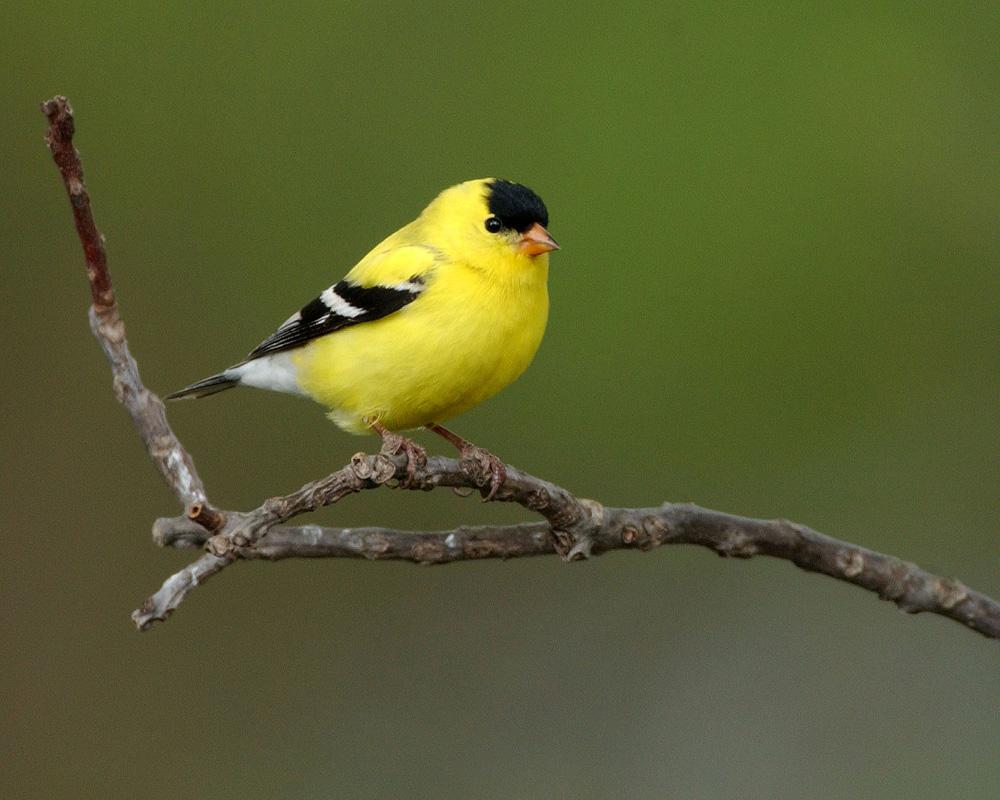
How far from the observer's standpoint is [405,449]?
2504 millimetres

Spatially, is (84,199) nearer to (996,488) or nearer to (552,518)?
(552,518)

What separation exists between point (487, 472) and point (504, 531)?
0.11 meters

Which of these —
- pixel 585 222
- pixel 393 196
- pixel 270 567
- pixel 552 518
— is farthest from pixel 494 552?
pixel 270 567

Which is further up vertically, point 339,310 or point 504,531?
point 339,310

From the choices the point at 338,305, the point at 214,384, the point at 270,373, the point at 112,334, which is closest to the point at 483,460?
the point at 112,334

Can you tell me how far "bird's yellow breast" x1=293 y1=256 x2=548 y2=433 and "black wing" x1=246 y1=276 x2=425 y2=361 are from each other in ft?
0.09

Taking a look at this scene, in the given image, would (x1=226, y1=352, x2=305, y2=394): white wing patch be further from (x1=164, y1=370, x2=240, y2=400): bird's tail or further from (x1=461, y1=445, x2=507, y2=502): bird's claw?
(x1=461, y1=445, x2=507, y2=502): bird's claw

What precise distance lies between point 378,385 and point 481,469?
0.66 metres

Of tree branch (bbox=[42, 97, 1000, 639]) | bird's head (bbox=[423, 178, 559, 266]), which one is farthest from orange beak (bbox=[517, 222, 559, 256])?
tree branch (bbox=[42, 97, 1000, 639])

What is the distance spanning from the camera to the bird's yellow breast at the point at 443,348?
2.98 metres

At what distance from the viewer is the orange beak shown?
10.4 ft

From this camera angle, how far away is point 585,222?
3.61 meters

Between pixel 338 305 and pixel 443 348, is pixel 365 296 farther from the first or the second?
pixel 443 348

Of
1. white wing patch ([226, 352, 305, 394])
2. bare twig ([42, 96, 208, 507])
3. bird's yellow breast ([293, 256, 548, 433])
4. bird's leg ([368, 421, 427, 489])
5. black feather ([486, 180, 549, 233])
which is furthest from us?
white wing patch ([226, 352, 305, 394])
